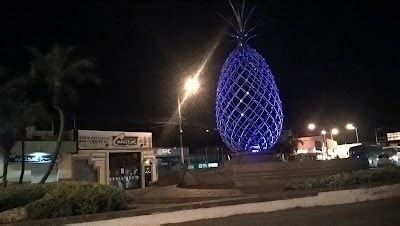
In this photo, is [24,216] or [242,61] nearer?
[24,216]

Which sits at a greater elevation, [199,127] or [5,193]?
[199,127]

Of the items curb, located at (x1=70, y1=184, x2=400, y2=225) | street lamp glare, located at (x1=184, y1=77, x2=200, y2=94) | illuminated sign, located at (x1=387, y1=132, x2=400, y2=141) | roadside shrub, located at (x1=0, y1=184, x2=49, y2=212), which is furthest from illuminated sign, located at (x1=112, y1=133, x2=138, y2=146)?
illuminated sign, located at (x1=387, y1=132, x2=400, y2=141)

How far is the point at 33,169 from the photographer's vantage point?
130ft

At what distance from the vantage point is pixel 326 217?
11.8 metres

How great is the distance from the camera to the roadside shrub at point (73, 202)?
440 inches

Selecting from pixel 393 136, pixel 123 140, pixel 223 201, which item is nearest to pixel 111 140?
pixel 123 140

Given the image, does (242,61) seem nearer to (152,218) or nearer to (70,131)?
(152,218)

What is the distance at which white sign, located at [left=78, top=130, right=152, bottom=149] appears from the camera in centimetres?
4175

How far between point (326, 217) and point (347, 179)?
158 inches

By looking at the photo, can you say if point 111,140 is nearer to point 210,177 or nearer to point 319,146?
point 210,177

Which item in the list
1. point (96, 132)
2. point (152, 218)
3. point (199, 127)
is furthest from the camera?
point (199, 127)

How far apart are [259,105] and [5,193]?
395 inches

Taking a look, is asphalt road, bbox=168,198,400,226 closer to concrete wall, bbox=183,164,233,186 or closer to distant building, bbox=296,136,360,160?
concrete wall, bbox=183,164,233,186

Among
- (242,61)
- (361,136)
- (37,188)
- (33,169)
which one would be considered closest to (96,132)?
(33,169)
